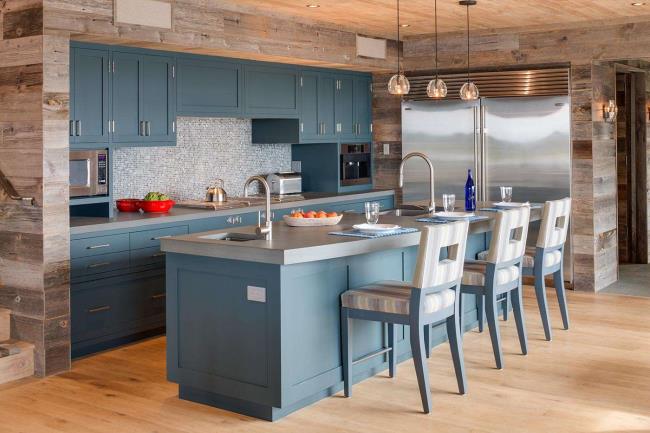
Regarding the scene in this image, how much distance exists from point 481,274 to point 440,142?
349cm

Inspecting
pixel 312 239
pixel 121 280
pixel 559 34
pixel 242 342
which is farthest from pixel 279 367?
pixel 559 34

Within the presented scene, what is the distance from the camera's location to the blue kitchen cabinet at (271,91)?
7262 mm

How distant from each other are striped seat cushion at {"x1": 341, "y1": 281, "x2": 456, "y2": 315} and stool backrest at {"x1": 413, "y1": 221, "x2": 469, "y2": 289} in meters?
0.08

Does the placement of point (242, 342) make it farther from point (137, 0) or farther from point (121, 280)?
point (137, 0)

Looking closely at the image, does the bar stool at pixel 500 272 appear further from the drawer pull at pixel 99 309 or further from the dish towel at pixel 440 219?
the drawer pull at pixel 99 309

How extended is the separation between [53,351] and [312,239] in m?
1.85

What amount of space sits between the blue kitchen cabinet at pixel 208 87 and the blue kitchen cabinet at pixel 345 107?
1.60m

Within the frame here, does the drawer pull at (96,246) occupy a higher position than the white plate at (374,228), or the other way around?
→ the white plate at (374,228)

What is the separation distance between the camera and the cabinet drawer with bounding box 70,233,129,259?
543 cm

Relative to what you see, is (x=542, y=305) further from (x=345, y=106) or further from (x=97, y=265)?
(x=345, y=106)

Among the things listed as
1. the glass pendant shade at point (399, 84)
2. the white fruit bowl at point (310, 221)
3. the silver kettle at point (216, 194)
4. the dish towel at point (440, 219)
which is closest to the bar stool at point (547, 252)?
the dish towel at point (440, 219)

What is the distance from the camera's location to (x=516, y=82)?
818 cm

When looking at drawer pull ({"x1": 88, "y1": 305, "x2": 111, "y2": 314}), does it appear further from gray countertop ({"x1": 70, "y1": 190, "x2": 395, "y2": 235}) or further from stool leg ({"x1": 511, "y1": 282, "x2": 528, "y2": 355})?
stool leg ({"x1": 511, "y1": 282, "x2": 528, "y2": 355})

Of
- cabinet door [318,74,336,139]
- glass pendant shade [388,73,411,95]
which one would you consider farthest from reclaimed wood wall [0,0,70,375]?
cabinet door [318,74,336,139]
